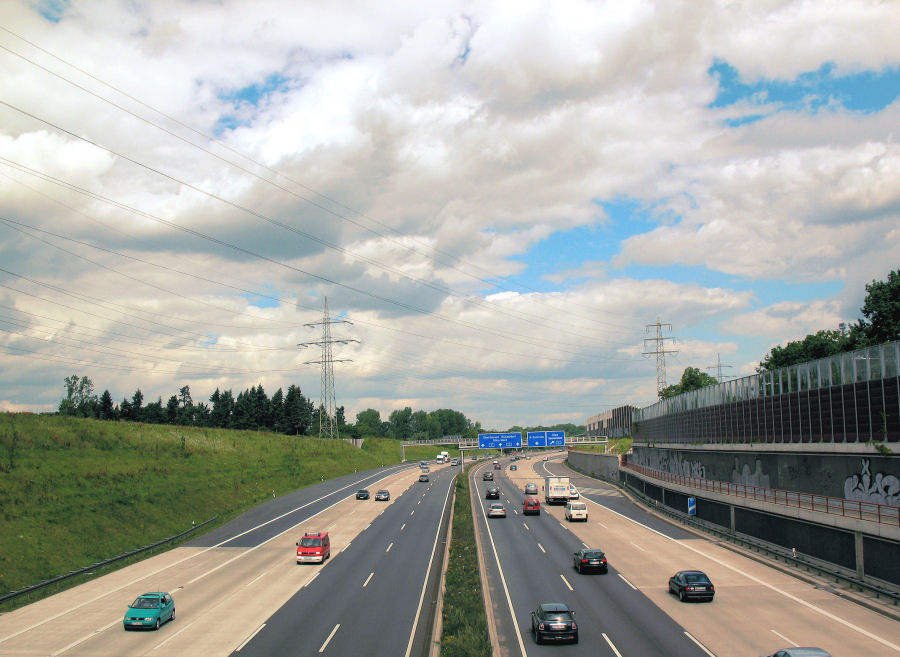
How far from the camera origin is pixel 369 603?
3591 centimetres

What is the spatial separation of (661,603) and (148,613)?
967 inches

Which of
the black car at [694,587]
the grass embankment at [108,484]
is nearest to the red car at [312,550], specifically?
the grass embankment at [108,484]

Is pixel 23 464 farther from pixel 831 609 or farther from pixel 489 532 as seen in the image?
pixel 831 609

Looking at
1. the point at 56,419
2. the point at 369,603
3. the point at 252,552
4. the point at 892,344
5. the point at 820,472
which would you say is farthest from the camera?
the point at 56,419

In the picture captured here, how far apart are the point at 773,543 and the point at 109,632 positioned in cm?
4233

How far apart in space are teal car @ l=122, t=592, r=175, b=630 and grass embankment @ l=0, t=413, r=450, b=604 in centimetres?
1571

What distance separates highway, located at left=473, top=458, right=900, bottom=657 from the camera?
91.1ft

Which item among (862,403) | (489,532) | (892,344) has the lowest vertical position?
(489,532)

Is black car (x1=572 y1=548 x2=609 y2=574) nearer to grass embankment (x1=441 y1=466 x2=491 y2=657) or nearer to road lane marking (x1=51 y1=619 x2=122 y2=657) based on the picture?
grass embankment (x1=441 y1=466 x2=491 y2=657)

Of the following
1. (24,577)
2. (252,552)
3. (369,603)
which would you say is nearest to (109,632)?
(369,603)

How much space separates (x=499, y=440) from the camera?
435ft

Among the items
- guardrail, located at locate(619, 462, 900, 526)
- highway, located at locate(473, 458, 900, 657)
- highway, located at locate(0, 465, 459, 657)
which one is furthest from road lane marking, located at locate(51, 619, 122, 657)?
guardrail, located at locate(619, 462, 900, 526)

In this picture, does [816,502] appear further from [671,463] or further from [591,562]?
[671,463]

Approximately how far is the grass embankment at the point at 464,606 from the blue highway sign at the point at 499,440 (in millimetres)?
74906
